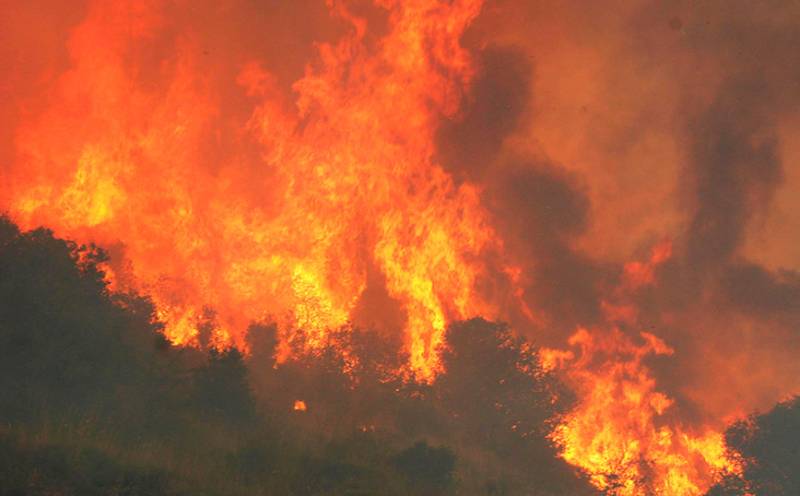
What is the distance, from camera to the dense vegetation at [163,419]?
1797cm

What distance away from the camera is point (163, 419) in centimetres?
2723

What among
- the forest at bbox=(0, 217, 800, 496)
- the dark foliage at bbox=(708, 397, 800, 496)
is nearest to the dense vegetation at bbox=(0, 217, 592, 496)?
the forest at bbox=(0, 217, 800, 496)

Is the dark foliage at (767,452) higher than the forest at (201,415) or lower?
higher

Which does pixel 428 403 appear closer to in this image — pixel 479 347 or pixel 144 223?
pixel 479 347

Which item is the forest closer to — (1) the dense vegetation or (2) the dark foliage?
(1) the dense vegetation

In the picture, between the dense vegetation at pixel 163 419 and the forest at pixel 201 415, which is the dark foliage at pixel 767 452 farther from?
the dense vegetation at pixel 163 419

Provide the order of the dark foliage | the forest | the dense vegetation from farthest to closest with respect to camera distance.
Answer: the dark foliage → the forest → the dense vegetation

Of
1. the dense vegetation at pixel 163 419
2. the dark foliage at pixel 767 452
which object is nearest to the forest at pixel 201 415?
the dense vegetation at pixel 163 419

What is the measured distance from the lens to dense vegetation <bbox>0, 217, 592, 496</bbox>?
59.0 ft

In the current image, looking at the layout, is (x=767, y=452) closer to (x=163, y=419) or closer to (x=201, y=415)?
(x=201, y=415)

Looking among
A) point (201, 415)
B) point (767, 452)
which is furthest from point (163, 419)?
point (767, 452)

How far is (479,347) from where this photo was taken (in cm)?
6219

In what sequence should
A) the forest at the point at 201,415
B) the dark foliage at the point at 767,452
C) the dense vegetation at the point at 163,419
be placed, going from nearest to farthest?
the dense vegetation at the point at 163,419, the forest at the point at 201,415, the dark foliage at the point at 767,452

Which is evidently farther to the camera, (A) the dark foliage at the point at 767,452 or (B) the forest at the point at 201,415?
(A) the dark foliage at the point at 767,452
